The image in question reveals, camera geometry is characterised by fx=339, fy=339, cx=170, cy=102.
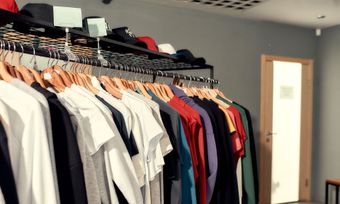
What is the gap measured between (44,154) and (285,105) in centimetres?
426

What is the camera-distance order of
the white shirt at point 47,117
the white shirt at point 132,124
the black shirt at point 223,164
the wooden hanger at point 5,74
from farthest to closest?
1. the black shirt at point 223,164
2. the white shirt at point 132,124
3. the wooden hanger at point 5,74
4. the white shirt at point 47,117

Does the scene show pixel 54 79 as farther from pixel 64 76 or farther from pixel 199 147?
pixel 199 147

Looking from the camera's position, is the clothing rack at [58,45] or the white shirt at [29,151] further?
the clothing rack at [58,45]

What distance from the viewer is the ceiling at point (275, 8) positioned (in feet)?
11.8

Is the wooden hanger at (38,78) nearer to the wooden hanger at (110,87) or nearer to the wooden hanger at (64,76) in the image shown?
the wooden hanger at (64,76)

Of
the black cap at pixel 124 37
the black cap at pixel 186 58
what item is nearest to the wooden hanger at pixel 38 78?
the black cap at pixel 124 37

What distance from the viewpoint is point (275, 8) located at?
3.84 m

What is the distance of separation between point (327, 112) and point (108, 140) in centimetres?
427

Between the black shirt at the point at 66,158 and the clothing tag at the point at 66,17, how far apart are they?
522 mm

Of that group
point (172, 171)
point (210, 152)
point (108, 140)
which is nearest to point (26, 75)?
point (108, 140)

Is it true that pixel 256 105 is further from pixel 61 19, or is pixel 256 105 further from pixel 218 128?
pixel 61 19

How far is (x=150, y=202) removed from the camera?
4.43 feet

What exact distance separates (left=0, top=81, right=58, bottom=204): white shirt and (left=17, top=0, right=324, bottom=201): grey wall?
262 cm

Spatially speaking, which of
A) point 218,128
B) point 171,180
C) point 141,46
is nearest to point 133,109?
point 171,180
